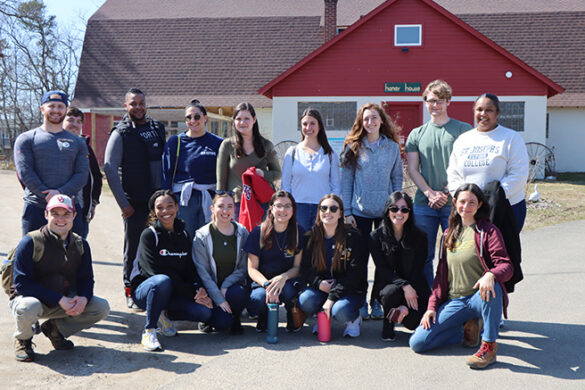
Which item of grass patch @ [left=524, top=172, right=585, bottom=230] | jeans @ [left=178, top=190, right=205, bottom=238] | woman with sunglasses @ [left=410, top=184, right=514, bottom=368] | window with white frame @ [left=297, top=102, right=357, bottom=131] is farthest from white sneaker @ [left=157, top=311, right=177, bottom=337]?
window with white frame @ [left=297, top=102, right=357, bottom=131]

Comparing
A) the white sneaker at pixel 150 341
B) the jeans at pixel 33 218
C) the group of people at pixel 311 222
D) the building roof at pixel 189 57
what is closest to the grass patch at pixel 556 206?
the group of people at pixel 311 222

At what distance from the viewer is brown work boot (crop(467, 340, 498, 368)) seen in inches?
173

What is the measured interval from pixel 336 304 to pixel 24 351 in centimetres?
260

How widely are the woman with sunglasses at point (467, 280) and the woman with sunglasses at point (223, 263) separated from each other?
64.7 inches

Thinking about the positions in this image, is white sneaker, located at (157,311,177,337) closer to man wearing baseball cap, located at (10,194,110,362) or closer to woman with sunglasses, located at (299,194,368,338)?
man wearing baseball cap, located at (10,194,110,362)

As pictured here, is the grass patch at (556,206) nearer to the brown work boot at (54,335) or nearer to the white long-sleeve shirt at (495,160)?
the white long-sleeve shirt at (495,160)

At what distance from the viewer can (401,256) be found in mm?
5305

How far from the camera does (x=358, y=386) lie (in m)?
4.11

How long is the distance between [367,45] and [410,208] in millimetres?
17635

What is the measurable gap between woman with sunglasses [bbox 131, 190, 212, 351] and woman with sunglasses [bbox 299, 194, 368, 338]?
98 cm

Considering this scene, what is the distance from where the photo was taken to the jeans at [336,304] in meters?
5.14

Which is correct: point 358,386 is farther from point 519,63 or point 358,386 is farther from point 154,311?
point 519,63

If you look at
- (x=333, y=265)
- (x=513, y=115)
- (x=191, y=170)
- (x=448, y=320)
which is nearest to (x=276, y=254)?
(x=333, y=265)

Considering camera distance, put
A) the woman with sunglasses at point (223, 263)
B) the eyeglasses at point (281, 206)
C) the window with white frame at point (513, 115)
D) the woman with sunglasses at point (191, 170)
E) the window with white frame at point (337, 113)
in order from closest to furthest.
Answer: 1. the woman with sunglasses at point (223, 263)
2. the eyeglasses at point (281, 206)
3. the woman with sunglasses at point (191, 170)
4. the window with white frame at point (513, 115)
5. the window with white frame at point (337, 113)
